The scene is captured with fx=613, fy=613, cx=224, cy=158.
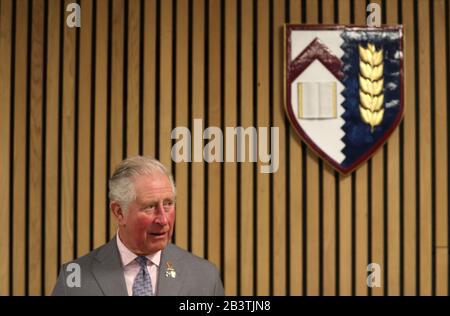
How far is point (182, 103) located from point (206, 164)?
38cm

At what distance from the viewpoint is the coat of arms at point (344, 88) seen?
137 inches

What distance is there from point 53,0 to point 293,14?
1.39 metres

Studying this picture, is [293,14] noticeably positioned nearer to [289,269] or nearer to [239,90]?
[239,90]

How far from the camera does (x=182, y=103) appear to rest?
3.52m

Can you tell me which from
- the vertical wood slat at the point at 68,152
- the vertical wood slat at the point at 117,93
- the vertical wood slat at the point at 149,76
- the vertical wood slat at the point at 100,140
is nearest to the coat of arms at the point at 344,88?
the vertical wood slat at the point at 149,76

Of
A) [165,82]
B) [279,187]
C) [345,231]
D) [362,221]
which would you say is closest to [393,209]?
[362,221]

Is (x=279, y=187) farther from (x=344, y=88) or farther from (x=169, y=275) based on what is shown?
(x=169, y=275)

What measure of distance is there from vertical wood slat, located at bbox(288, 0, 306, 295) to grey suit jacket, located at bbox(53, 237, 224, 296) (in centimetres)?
170

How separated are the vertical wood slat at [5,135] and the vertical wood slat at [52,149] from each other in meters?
0.22

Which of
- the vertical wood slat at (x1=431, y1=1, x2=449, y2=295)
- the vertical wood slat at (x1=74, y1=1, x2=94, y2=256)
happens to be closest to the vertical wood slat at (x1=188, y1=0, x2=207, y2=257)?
the vertical wood slat at (x1=74, y1=1, x2=94, y2=256)

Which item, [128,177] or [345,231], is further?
[345,231]

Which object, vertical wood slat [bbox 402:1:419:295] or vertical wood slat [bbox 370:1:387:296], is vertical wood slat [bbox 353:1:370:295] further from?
vertical wood slat [bbox 402:1:419:295]

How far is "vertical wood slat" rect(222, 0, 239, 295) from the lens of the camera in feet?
11.5

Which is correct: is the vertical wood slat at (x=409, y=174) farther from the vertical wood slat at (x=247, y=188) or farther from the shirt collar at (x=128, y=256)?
the shirt collar at (x=128, y=256)
